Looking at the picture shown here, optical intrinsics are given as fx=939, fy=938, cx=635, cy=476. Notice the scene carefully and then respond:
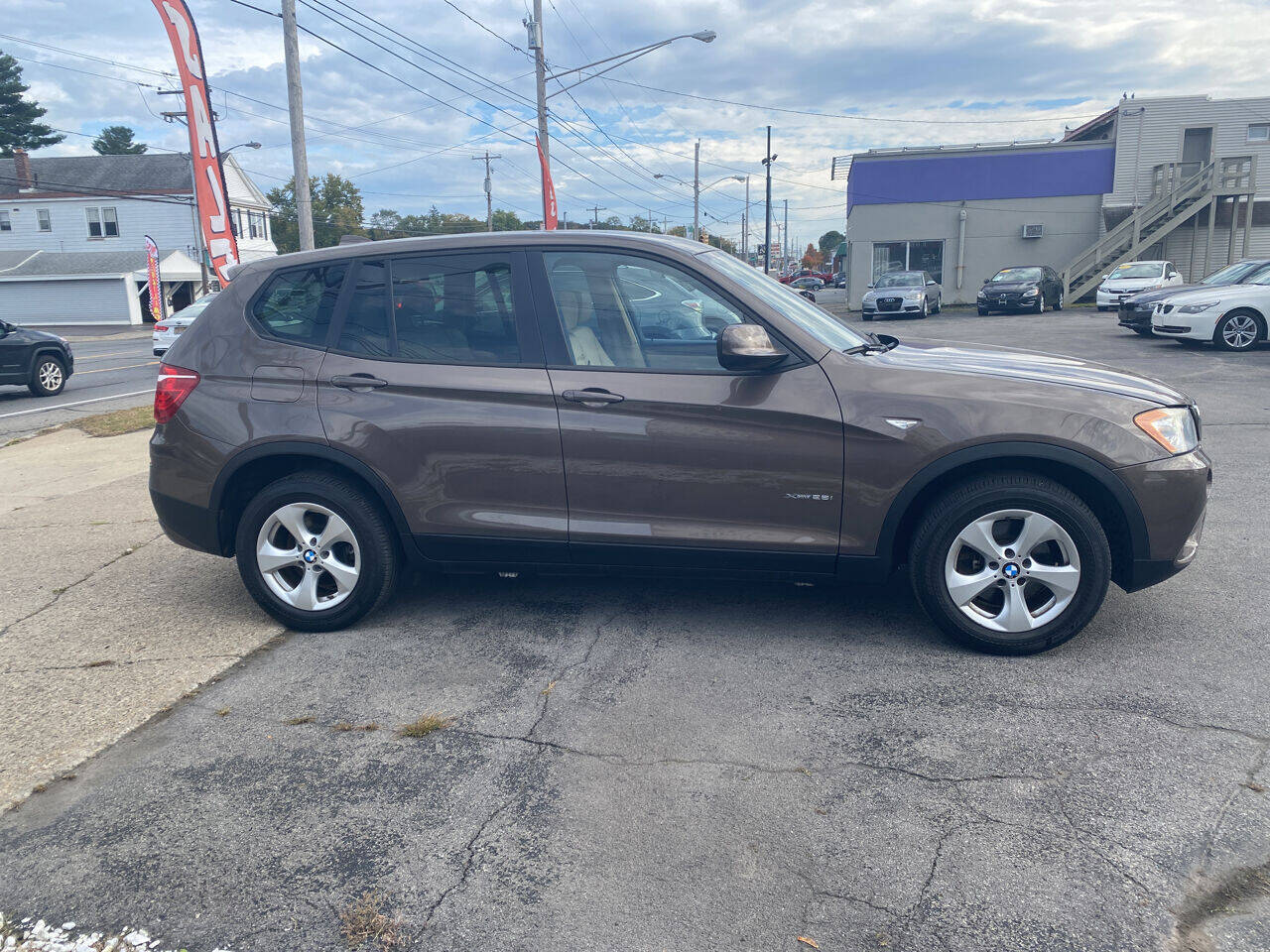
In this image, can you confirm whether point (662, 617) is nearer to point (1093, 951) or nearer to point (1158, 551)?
point (1158, 551)

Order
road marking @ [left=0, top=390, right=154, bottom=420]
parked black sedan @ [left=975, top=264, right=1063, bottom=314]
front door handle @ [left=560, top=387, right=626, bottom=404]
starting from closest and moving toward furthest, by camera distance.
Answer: front door handle @ [left=560, top=387, right=626, bottom=404]
road marking @ [left=0, top=390, right=154, bottom=420]
parked black sedan @ [left=975, top=264, right=1063, bottom=314]

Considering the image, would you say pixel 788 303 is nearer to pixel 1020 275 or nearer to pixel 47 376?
pixel 47 376

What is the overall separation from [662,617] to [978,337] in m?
17.7

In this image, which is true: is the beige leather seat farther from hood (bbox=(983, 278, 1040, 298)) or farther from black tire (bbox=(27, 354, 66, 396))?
hood (bbox=(983, 278, 1040, 298))

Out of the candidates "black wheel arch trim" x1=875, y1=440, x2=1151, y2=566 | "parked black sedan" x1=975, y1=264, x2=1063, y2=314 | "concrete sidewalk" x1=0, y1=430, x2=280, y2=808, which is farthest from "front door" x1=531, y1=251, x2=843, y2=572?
"parked black sedan" x1=975, y1=264, x2=1063, y2=314

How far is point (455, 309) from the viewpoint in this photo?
4312 mm

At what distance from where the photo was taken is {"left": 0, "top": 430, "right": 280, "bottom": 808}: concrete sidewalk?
11.8 ft

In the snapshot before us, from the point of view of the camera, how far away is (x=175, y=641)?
4441mm

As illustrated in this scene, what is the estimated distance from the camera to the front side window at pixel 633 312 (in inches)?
161

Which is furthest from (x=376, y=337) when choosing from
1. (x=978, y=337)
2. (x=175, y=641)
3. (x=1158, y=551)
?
(x=978, y=337)

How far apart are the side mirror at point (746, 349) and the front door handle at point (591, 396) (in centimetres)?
49

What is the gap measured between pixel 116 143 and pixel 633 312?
97.3m

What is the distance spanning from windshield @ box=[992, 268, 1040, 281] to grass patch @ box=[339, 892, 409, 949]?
2970cm

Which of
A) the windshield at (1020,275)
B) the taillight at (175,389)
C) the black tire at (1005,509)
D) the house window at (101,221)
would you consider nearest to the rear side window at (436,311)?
the taillight at (175,389)
